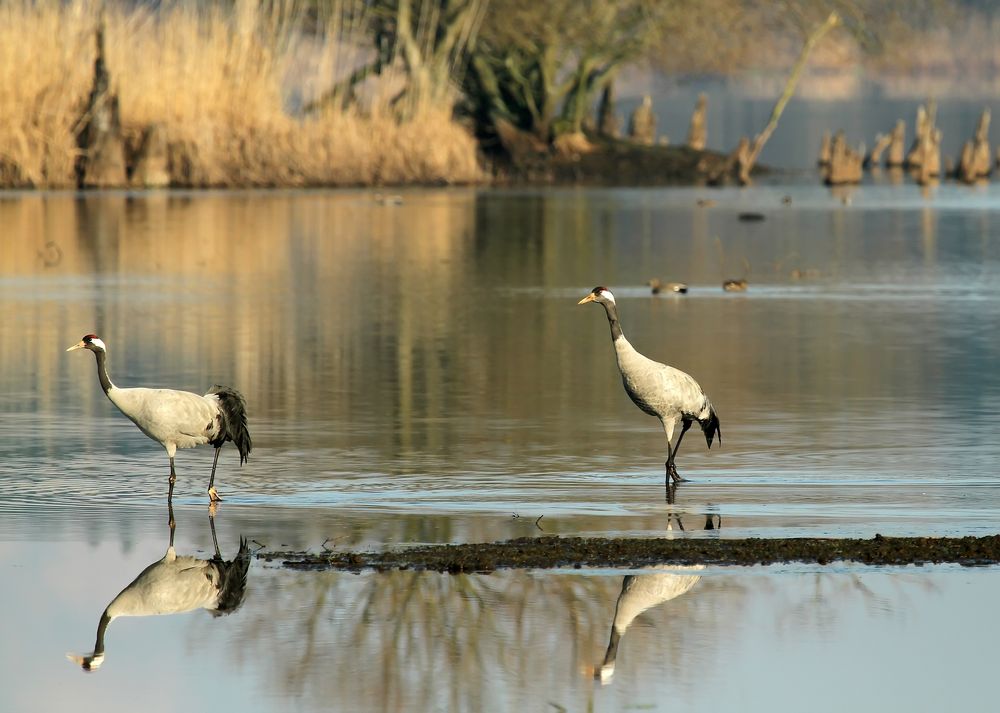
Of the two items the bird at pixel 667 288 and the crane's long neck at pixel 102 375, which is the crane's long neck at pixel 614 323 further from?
the bird at pixel 667 288

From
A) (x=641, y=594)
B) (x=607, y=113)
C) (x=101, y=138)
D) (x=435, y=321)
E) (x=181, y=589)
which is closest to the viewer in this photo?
(x=641, y=594)

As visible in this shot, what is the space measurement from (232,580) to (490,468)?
122 inches

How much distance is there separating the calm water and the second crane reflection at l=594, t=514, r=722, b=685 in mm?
41

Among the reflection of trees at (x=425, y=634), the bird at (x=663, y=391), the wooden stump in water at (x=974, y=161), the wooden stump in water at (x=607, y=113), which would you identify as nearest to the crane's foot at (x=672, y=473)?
the bird at (x=663, y=391)

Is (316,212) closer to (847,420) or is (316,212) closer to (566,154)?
(566,154)

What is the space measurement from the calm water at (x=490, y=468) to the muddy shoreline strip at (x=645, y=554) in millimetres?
182

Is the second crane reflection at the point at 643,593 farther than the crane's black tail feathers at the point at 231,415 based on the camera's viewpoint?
No

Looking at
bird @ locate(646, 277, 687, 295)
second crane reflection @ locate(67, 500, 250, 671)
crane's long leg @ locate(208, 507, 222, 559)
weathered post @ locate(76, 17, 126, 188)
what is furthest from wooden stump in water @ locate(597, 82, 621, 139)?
second crane reflection @ locate(67, 500, 250, 671)

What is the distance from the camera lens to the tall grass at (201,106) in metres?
40.6

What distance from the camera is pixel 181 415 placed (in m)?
9.98

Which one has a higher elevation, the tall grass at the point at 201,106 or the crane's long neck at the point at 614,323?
the tall grass at the point at 201,106

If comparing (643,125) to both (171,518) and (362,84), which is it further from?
(171,518)

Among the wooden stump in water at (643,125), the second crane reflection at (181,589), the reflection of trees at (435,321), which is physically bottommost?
the second crane reflection at (181,589)

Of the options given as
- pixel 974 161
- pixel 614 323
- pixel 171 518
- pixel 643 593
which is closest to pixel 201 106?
pixel 974 161
